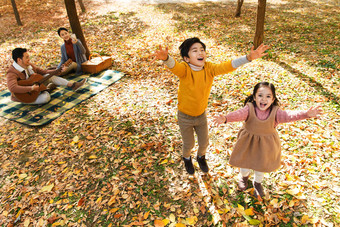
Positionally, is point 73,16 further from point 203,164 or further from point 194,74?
point 203,164

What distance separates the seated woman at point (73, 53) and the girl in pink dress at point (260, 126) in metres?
6.76

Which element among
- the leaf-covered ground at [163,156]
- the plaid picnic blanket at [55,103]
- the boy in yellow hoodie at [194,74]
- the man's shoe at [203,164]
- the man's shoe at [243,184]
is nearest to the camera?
the boy in yellow hoodie at [194,74]

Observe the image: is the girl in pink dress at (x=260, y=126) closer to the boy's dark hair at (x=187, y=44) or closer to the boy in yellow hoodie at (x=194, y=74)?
the boy in yellow hoodie at (x=194, y=74)

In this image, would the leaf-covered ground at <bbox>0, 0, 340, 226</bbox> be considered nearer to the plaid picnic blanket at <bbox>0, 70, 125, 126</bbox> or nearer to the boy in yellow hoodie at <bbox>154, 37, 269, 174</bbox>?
the plaid picnic blanket at <bbox>0, 70, 125, 126</bbox>

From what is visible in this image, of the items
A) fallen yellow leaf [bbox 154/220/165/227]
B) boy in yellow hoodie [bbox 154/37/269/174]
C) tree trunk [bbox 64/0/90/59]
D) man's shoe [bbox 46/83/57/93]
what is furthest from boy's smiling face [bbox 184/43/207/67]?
tree trunk [bbox 64/0/90/59]

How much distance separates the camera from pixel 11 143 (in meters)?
5.29

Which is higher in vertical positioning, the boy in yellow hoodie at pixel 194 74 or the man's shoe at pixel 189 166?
the boy in yellow hoodie at pixel 194 74

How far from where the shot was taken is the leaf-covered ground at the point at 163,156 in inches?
139

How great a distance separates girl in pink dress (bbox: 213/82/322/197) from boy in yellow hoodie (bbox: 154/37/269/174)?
470 millimetres

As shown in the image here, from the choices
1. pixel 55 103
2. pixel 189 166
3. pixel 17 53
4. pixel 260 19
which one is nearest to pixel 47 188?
pixel 189 166

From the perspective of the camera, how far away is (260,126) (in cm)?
295

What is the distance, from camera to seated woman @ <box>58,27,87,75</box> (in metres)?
7.59

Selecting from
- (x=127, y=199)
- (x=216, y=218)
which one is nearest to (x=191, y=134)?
(x=216, y=218)

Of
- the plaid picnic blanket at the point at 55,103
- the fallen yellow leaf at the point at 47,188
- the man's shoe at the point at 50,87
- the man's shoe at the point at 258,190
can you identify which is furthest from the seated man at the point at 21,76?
the man's shoe at the point at 258,190
